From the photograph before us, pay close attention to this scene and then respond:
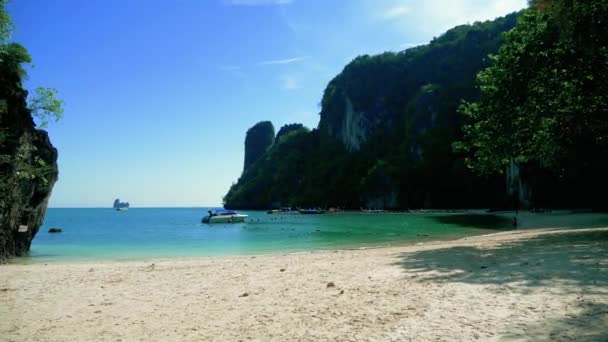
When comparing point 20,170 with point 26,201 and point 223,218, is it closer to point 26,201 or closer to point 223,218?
point 26,201

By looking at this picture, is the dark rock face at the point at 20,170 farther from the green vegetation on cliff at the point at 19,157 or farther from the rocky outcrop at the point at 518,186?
the rocky outcrop at the point at 518,186

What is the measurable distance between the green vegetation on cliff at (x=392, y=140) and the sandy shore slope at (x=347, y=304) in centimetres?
9769

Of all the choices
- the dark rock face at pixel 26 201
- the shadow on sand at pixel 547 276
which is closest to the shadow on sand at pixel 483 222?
the shadow on sand at pixel 547 276

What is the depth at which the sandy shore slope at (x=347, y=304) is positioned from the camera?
5359 millimetres

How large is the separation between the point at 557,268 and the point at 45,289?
45.0 ft

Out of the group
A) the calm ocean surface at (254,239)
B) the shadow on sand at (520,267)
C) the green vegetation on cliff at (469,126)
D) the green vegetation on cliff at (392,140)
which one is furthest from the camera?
the green vegetation on cliff at (392,140)

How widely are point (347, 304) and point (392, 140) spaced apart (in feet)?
475

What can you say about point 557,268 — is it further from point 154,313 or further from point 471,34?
point 471,34

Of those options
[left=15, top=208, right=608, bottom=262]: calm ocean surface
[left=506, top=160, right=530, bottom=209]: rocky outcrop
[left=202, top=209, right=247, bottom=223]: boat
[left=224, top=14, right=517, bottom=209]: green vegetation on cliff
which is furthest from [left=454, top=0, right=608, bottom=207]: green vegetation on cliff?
[left=224, top=14, right=517, bottom=209]: green vegetation on cliff

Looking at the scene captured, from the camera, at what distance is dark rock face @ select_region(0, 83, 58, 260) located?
62.5 ft

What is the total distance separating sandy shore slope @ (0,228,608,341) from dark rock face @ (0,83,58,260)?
10.9 meters

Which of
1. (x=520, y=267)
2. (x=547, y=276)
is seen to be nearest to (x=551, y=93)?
(x=520, y=267)

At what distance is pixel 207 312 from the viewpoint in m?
7.27

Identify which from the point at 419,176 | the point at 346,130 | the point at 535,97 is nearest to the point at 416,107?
the point at 419,176
